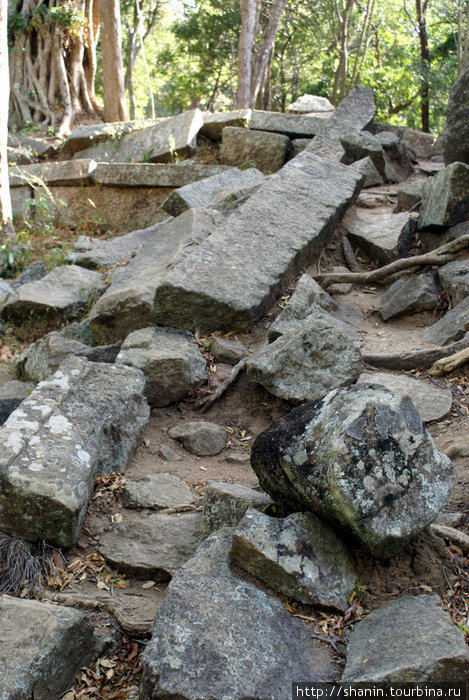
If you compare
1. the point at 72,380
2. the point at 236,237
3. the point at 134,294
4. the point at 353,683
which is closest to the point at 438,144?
the point at 236,237

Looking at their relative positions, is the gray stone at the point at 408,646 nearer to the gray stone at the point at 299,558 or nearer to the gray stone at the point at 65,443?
the gray stone at the point at 299,558

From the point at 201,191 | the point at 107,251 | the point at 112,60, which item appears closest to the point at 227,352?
the point at 201,191

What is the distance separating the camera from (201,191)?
25.3ft

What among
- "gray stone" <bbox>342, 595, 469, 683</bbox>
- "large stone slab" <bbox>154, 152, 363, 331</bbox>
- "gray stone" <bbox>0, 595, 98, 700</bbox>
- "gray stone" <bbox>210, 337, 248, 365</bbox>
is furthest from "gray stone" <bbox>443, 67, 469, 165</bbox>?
"gray stone" <bbox>0, 595, 98, 700</bbox>

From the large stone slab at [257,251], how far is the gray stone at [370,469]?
246 centimetres

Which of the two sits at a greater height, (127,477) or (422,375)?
(422,375)

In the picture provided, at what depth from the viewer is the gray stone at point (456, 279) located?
506 cm

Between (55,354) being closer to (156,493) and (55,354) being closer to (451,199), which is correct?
(156,493)

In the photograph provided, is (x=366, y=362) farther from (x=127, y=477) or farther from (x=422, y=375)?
(x=127, y=477)

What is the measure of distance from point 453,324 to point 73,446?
112 inches

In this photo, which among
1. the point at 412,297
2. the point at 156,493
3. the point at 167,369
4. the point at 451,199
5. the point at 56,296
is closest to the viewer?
the point at 156,493

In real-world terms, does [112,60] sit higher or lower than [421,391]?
higher

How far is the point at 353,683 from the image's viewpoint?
210cm

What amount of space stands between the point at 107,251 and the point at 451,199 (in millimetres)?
4076
